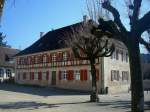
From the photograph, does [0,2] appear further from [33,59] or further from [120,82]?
[33,59]

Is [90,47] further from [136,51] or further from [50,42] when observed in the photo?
[50,42]

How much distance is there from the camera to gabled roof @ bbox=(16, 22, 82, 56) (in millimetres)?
44503

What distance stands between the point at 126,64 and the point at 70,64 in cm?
891

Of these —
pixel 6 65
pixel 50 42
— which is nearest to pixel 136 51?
pixel 50 42

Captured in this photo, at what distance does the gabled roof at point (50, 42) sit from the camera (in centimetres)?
4450

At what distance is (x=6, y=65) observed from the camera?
58.8 m

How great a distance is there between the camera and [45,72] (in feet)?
152

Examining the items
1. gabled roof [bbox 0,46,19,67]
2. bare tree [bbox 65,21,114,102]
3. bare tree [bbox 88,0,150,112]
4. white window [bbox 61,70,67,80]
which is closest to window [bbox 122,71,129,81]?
white window [bbox 61,70,67,80]

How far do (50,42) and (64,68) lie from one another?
683 cm

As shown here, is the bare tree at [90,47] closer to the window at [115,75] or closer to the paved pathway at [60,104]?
the paved pathway at [60,104]

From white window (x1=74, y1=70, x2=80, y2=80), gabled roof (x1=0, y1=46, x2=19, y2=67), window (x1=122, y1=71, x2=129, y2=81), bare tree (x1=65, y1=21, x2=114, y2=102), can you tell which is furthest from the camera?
gabled roof (x1=0, y1=46, x2=19, y2=67)

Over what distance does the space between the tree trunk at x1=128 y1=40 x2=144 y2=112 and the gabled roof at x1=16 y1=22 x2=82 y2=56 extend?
3141 centimetres

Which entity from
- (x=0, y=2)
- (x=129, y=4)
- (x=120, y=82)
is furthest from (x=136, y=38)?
(x=120, y=82)

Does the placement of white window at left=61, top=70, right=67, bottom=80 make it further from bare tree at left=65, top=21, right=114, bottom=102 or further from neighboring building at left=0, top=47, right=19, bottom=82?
neighboring building at left=0, top=47, right=19, bottom=82
